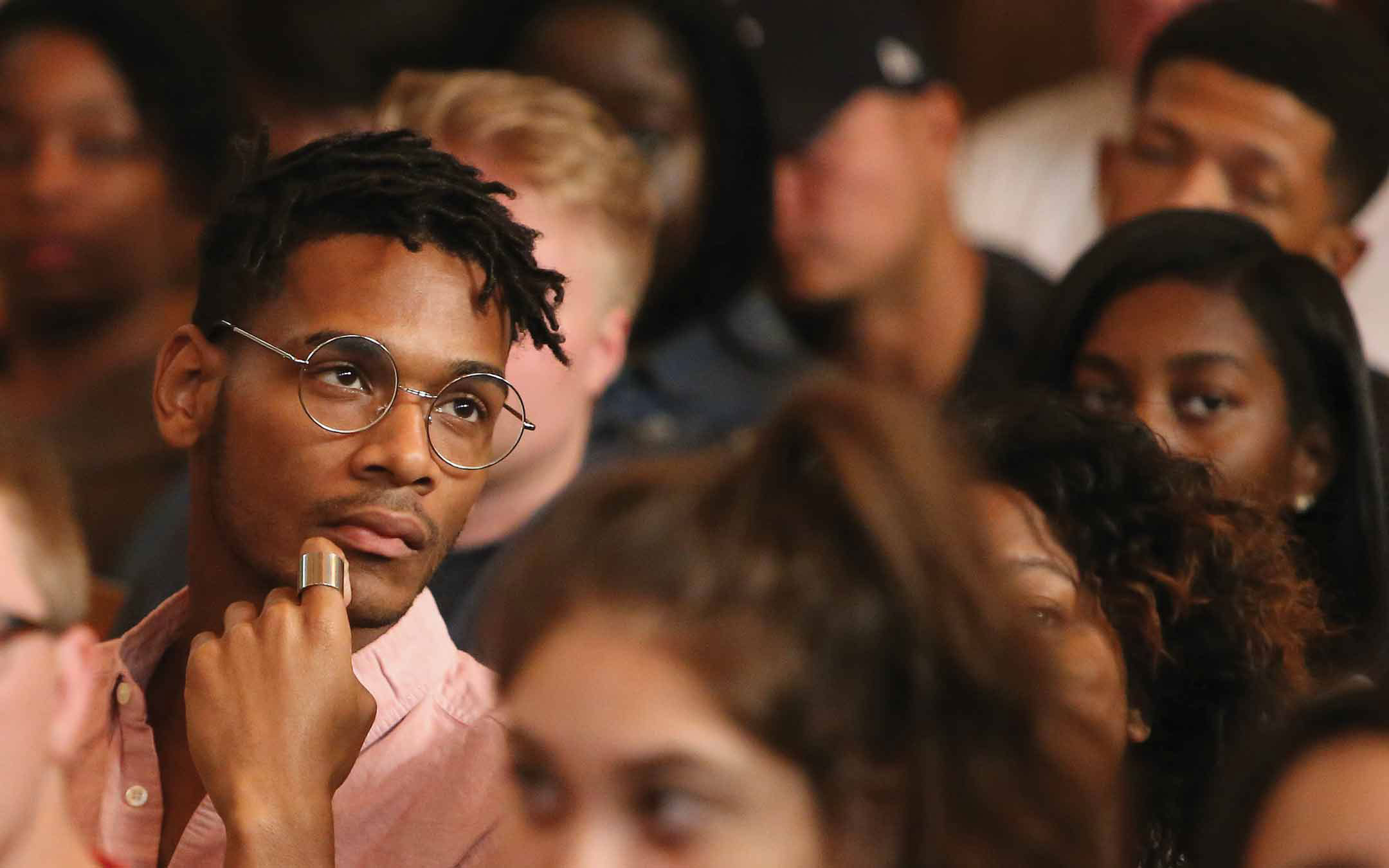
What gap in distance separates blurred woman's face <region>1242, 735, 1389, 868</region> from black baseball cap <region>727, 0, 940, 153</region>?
4.07 ft

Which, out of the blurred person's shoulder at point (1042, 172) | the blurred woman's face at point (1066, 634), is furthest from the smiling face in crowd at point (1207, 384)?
the blurred person's shoulder at point (1042, 172)

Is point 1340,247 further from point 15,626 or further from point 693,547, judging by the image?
point 15,626

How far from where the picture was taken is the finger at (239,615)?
786 millimetres

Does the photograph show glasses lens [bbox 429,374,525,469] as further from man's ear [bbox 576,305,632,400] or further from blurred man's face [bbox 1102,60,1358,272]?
blurred man's face [bbox 1102,60,1358,272]

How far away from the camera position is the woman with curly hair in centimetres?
90

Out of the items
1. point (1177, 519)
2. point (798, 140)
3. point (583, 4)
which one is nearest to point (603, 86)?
point (583, 4)

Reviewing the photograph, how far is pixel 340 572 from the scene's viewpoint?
0.78 m

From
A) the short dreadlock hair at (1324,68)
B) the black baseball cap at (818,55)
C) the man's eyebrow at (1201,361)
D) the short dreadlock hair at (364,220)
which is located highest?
the black baseball cap at (818,55)

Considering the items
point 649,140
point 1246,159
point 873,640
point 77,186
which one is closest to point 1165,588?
point 873,640

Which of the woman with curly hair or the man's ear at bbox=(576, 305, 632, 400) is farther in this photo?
the man's ear at bbox=(576, 305, 632, 400)

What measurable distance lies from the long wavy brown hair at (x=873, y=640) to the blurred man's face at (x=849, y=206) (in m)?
1.23

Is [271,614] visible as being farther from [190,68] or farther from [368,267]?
[190,68]

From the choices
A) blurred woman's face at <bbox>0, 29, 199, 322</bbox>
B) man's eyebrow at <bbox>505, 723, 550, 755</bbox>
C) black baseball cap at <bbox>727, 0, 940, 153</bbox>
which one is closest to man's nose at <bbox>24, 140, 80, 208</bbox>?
blurred woman's face at <bbox>0, 29, 199, 322</bbox>

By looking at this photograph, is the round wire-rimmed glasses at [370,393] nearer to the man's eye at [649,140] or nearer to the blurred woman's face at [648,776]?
the blurred woman's face at [648,776]
